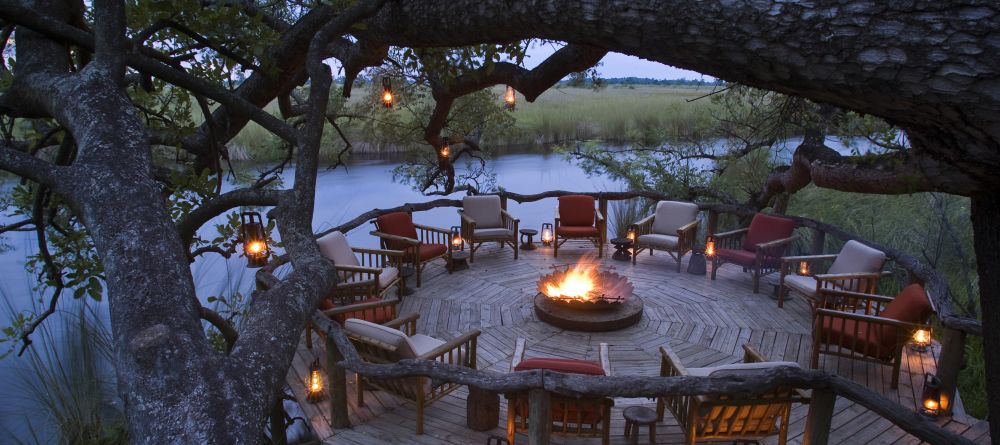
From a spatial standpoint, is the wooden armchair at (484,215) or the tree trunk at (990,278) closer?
the tree trunk at (990,278)

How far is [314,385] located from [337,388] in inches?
19.5

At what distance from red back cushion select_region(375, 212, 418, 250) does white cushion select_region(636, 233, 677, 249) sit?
2.98 metres

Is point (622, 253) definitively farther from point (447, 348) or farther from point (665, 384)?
point (665, 384)

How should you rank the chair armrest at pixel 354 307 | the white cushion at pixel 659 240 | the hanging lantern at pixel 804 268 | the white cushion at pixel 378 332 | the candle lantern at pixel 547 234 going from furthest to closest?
the candle lantern at pixel 547 234 → the white cushion at pixel 659 240 → the hanging lantern at pixel 804 268 → the chair armrest at pixel 354 307 → the white cushion at pixel 378 332

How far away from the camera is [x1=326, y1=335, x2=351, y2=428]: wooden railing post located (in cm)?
395

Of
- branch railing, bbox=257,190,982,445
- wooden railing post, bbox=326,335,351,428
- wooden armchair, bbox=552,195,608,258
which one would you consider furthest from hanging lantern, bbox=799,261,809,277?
wooden railing post, bbox=326,335,351,428

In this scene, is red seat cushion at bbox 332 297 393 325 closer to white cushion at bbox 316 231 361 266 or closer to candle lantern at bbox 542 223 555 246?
white cushion at bbox 316 231 361 266

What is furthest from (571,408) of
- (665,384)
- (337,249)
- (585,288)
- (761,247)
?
(761,247)

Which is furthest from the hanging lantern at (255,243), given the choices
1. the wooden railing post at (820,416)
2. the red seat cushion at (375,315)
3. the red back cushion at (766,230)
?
the red back cushion at (766,230)

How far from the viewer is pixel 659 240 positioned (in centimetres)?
748

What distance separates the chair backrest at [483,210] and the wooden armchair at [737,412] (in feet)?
14.8

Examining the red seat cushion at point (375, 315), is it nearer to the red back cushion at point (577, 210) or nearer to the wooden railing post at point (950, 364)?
the red back cushion at point (577, 210)

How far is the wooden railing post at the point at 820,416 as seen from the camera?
11.0 feet

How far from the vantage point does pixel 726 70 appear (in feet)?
5.08
